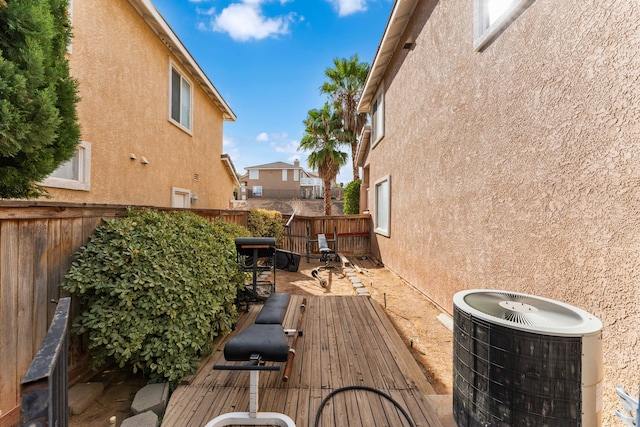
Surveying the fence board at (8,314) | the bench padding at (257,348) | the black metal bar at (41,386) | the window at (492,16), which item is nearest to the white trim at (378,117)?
the window at (492,16)

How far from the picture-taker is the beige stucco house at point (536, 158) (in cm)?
204

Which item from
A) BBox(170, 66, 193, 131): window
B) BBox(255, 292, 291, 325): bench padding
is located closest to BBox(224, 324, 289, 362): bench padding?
BBox(255, 292, 291, 325): bench padding

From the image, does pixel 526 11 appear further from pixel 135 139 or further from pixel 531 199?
pixel 135 139

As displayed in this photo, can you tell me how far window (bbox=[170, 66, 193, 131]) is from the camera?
317 inches

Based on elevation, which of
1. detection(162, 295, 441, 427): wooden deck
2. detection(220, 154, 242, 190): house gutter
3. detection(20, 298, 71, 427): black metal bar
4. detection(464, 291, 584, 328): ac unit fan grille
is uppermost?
detection(220, 154, 242, 190): house gutter

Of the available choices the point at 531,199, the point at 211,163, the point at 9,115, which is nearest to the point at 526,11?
the point at 531,199

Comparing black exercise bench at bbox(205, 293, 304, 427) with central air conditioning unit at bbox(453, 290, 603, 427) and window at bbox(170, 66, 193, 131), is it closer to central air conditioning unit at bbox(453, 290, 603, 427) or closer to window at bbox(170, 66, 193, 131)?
central air conditioning unit at bbox(453, 290, 603, 427)

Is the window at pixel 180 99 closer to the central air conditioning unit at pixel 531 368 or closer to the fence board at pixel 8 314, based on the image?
the fence board at pixel 8 314

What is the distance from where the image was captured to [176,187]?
819cm

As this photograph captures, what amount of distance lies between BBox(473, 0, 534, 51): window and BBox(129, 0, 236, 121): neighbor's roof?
23.8 ft

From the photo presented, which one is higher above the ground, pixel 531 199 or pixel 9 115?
pixel 9 115

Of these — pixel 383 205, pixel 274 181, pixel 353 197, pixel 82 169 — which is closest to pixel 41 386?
pixel 82 169

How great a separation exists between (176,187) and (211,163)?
294 centimetres

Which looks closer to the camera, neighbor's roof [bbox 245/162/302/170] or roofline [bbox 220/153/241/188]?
roofline [bbox 220/153/241/188]
